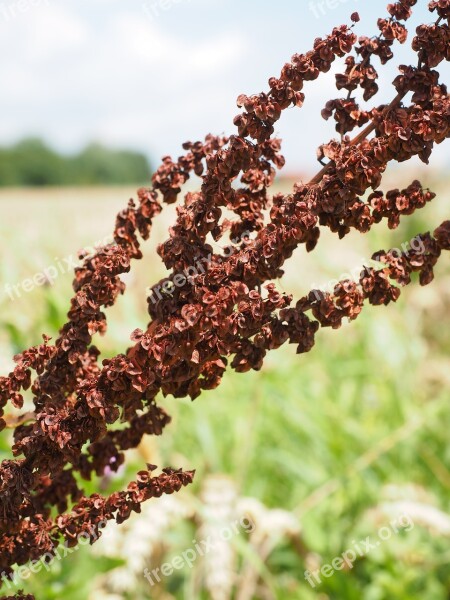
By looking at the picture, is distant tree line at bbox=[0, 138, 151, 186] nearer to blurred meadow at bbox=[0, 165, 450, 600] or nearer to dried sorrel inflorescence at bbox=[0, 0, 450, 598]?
blurred meadow at bbox=[0, 165, 450, 600]

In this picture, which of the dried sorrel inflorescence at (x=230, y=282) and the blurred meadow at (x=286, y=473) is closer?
the dried sorrel inflorescence at (x=230, y=282)

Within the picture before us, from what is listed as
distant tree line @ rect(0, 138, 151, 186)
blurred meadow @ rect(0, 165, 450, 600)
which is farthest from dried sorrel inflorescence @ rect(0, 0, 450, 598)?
distant tree line @ rect(0, 138, 151, 186)

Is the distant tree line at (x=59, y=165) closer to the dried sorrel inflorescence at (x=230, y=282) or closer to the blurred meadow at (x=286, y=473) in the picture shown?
the blurred meadow at (x=286, y=473)

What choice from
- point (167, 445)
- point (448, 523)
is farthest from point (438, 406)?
point (167, 445)

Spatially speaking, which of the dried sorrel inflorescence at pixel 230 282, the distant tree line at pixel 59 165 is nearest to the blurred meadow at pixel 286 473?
the dried sorrel inflorescence at pixel 230 282

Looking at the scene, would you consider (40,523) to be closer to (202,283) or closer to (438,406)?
(202,283)

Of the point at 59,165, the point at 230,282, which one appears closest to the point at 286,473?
the point at 230,282
